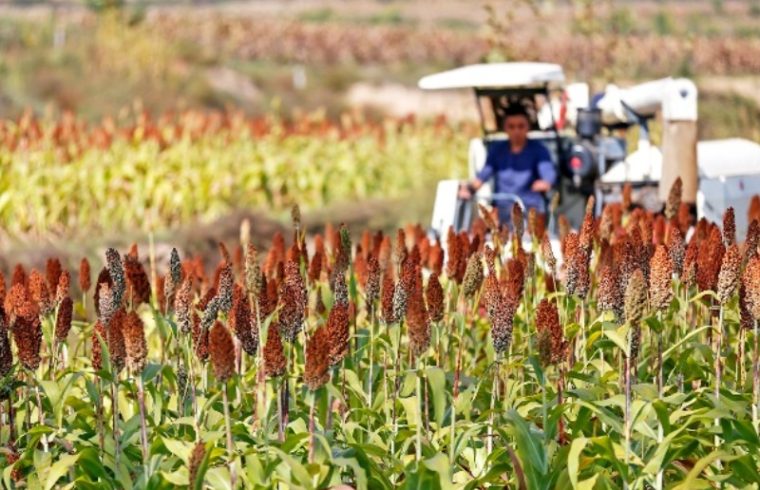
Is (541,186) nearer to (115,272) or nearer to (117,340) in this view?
(115,272)

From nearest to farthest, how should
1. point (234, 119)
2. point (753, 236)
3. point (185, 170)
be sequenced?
point (753, 236)
point (185, 170)
point (234, 119)

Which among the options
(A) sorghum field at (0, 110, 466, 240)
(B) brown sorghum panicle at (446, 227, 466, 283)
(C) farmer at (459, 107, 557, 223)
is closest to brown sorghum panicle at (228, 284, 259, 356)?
(B) brown sorghum panicle at (446, 227, 466, 283)

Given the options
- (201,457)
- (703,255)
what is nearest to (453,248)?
(703,255)

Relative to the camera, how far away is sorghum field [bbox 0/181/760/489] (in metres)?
3.58

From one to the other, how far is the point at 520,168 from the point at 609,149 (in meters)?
0.83

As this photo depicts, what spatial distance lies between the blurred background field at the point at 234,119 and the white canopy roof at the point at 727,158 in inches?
125

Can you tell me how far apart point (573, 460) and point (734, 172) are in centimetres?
619

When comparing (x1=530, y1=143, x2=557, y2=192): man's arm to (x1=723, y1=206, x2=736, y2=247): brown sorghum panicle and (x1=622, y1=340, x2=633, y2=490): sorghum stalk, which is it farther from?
(x1=622, y1=340, x2=633, y2=490): sorghum stalk

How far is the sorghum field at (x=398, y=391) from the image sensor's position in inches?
141

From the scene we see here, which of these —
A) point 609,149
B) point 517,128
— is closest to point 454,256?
point 517,128

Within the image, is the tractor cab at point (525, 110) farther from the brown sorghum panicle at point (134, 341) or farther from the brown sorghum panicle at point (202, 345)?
the brown sorghum panicle at point (134, 341)

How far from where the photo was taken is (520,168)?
8.97 metres

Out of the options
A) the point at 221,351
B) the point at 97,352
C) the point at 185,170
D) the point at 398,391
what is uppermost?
the point at 221,351

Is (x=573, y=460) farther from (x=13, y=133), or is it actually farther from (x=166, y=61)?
(x=166, y=61)
